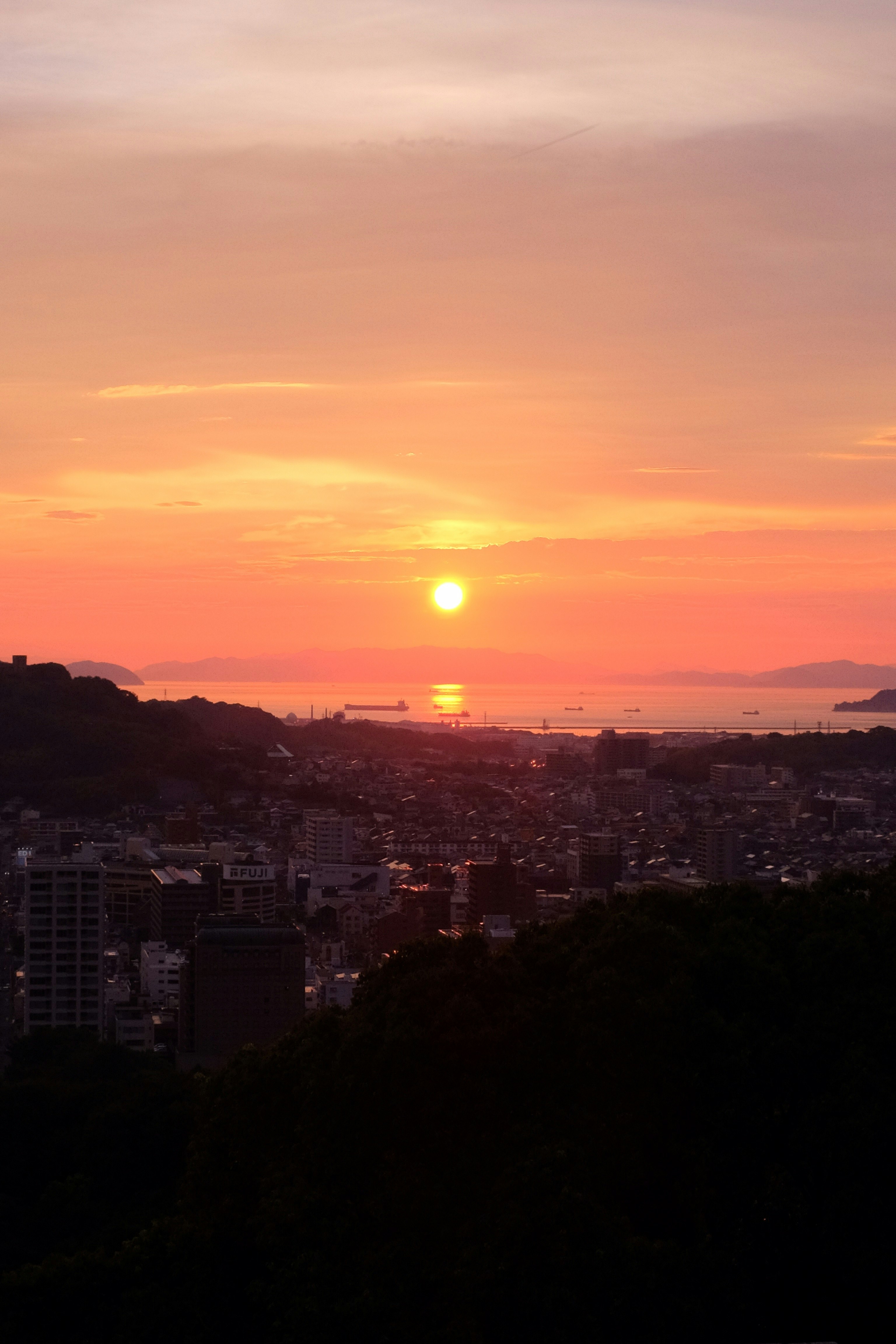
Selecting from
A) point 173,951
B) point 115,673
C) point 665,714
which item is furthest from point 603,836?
point 115,673

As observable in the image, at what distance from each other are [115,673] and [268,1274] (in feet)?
470

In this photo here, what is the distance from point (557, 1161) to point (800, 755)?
60.2 metres

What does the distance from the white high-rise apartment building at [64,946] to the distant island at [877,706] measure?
108 m

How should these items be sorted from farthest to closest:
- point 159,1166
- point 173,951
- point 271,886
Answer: point 271,886 → point 173,951 → point 159,1166

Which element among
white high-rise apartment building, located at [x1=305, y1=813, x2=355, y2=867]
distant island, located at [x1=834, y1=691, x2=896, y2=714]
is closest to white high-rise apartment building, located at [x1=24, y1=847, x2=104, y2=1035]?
white high-rise apartment building, located at [x1=305, y1=813, x2=355, y2=867]

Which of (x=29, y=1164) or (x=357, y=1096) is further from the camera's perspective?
(x=29, y=1164)

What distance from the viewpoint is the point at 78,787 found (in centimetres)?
4622

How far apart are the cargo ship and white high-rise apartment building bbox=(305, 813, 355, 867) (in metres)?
93.2

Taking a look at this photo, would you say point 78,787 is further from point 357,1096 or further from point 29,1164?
point 357,1096

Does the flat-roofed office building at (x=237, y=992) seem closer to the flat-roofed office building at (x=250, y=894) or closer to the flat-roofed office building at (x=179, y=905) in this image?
the flat-roofed office building at (x=179, y=905)

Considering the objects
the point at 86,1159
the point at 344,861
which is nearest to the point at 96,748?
the point at 344,861

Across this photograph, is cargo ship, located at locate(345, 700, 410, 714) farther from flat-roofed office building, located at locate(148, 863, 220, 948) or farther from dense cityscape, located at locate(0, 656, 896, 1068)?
flat-roofed office building, located at locate(148, 863, 220, 948)

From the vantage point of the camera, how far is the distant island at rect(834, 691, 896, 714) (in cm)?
12188

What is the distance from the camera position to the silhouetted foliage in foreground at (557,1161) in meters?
5.38
